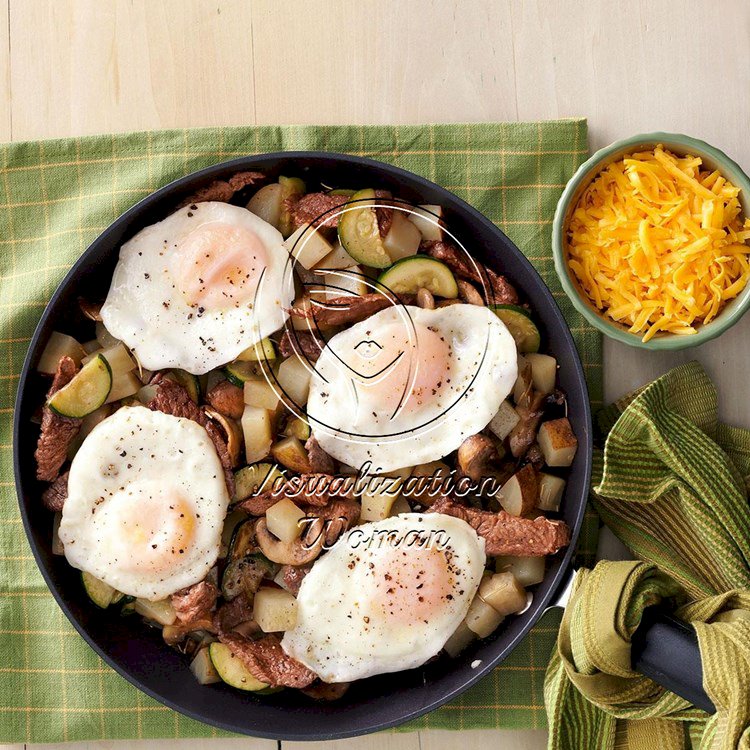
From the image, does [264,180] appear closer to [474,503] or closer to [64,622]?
[474,503]

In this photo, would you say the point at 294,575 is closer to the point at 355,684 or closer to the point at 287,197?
the point at 355,684

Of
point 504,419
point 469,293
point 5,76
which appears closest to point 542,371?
point 504,419

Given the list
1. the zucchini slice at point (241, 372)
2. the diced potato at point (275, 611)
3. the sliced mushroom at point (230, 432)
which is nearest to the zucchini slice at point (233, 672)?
the diced potato at point (275, 611)

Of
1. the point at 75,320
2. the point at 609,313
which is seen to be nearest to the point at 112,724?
the point at 75,320

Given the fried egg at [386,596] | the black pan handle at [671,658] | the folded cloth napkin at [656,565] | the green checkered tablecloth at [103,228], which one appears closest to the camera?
the black pan handle at [671,658]

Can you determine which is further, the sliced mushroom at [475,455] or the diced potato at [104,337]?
the diced potato at [104,337]

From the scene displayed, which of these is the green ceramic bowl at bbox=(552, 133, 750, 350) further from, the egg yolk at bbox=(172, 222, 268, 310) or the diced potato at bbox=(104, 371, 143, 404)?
the diced potato at bbox=(104, 371, 143, 404)

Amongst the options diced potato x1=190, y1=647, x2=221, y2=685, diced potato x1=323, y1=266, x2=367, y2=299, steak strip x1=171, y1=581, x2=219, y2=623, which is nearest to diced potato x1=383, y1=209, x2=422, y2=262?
diced potato x1=323, y1=266, x2=367, y2=299

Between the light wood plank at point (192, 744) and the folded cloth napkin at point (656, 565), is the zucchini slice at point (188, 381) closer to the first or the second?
the light wood plank at point (192, 744)
